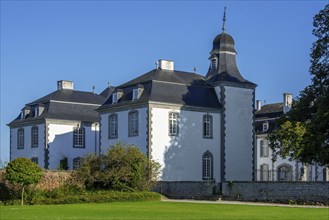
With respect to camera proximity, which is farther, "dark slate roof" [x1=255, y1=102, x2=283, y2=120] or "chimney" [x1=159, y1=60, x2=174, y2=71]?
"dark slate roof" [x1=255, y1=102, x2=283, y2=120]

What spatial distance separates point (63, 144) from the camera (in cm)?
5184

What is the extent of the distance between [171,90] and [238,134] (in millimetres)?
5369

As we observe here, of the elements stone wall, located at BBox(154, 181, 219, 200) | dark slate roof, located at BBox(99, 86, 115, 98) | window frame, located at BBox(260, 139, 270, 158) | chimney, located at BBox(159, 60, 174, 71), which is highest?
chimney, located at BBox(159, 60, 174, 71)

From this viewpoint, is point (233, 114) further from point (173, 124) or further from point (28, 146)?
point (28, 146)

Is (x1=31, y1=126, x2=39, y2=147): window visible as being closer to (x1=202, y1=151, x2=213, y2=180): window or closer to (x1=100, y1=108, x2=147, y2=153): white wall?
(x1=100, y1=108, x2=147, y2=153): white wall

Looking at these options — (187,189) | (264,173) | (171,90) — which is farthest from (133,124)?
(264,173)

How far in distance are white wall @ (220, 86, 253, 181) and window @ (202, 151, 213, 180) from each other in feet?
3.71

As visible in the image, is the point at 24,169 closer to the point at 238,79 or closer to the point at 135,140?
the point at 135,140

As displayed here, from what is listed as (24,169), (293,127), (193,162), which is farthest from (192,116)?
(24,169)

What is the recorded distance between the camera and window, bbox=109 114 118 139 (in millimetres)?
45312

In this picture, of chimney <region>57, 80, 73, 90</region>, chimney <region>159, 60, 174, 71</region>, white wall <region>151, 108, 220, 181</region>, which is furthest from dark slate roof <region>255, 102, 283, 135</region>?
chimney <region>57, 80, 73, 90</region>

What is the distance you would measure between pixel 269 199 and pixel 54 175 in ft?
35.9

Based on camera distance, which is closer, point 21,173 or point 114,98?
point 21,173

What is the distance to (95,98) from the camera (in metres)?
55.6
